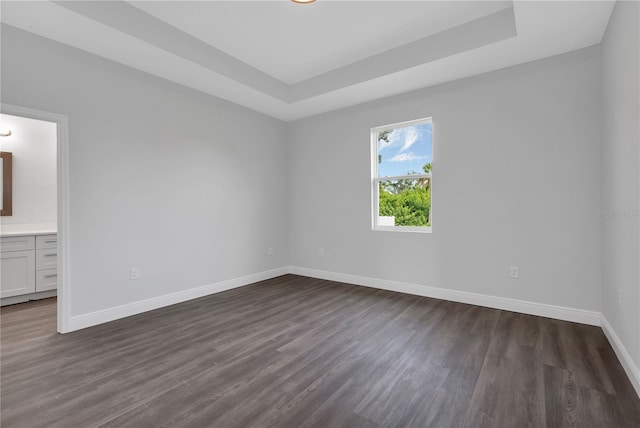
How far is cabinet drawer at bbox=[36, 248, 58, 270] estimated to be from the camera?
3775mm

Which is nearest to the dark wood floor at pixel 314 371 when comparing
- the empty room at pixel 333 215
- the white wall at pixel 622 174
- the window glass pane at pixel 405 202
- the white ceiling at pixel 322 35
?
the empty room at pixel 333 215

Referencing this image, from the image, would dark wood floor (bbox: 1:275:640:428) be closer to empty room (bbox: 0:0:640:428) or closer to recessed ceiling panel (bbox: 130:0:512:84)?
empty room (bbox: 0:0:640:428)

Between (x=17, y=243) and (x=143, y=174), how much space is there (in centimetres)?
189

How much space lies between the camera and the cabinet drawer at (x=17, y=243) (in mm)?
3492

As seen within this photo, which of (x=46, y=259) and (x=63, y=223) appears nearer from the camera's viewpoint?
(x=63, y=223)

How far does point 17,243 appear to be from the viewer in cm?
361

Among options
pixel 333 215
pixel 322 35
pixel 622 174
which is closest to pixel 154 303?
pixel 333 215

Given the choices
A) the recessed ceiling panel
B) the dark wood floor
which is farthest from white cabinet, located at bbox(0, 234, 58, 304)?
the recessed ceiling panel

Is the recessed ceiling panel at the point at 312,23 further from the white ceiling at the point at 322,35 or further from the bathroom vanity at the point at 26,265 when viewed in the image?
the bathroom vanity at the point at 26,265

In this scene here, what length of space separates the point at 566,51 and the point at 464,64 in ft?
2.96

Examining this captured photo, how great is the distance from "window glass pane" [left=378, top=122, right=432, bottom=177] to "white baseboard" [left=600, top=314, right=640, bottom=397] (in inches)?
91.3

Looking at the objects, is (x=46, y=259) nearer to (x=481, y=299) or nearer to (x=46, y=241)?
(x=46, y=241)

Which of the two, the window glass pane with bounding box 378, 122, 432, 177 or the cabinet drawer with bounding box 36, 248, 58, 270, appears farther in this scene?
the window glass pane with bounding box 378, 122, 432, 177

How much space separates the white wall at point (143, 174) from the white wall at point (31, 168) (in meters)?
1.92
